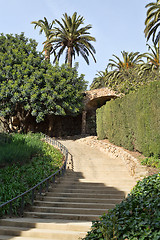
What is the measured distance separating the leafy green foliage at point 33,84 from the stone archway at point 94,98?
1780 millimetres

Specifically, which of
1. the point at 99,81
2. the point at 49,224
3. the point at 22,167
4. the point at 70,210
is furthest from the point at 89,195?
the point at 99,81

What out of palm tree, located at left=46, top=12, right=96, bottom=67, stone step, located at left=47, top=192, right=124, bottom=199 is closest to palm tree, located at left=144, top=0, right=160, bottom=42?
palm tree, located at left=46, top=12, right=96, bottom=67

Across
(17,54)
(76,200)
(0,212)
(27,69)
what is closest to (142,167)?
(76,200)

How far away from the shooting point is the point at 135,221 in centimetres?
433

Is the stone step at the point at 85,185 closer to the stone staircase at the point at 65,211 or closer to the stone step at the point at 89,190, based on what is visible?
the stone staircase at the point at 65,211

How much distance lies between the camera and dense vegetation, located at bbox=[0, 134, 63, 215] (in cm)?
868

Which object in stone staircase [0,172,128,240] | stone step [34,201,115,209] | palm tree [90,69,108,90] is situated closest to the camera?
stone staircase [0,172,128,240]

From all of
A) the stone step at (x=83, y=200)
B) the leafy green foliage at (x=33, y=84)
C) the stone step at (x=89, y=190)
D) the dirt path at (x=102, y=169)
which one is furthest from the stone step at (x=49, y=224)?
the leafy green foliage at (x=33, y=84)

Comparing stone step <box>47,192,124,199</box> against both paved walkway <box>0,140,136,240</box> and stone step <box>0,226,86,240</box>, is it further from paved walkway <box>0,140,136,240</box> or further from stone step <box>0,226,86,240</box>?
stone step <box>0,226,86,240</box>

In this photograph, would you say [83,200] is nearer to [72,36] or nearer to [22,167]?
[22,167]

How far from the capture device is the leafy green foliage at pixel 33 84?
23.0m

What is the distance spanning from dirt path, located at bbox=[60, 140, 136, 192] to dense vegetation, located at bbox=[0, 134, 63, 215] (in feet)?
4.91

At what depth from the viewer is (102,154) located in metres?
17.8

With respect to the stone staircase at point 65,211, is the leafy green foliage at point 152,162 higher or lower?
higher
